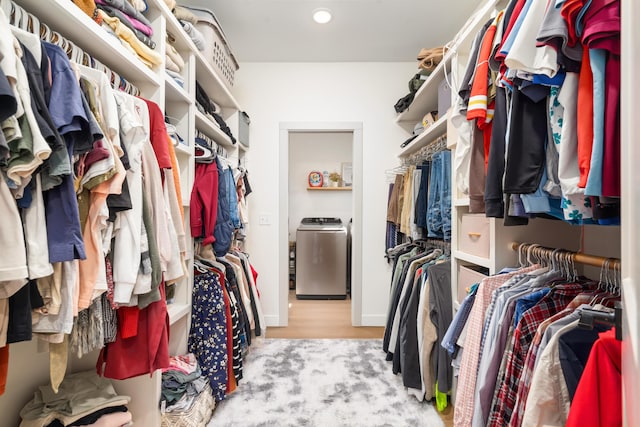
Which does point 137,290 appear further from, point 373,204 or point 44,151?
point 373,204

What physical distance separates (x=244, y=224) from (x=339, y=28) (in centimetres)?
167

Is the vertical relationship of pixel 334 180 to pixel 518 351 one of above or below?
above

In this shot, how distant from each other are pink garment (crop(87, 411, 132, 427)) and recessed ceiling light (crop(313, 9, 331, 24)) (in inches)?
100

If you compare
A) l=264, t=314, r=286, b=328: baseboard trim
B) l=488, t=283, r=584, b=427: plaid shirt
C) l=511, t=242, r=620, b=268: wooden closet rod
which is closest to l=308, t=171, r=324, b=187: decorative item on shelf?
l=264, t=314, r=286, b=328: baseboard trim

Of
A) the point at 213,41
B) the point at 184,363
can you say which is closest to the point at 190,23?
the point at 213,41

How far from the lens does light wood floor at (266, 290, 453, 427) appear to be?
2928 mm

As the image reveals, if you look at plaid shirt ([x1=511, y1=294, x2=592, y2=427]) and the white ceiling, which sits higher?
the white ceiling

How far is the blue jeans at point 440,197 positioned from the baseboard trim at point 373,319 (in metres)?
1.39

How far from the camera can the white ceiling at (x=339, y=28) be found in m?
2.27

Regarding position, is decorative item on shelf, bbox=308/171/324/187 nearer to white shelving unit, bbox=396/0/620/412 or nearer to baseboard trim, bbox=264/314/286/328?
baseboard trim, bbox=264/314/286/328

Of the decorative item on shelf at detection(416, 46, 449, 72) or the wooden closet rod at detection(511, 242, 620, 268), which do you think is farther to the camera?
the decorative item on shelf at detection(416, 46, 449, 72)

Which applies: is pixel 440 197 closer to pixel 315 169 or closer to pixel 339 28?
pixel 339 28

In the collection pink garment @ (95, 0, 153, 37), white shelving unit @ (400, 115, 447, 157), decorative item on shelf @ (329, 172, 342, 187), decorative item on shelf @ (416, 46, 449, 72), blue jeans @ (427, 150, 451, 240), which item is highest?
decorative item on shelf @ (416, 46, 449, 72)

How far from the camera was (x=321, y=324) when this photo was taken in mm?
3191
